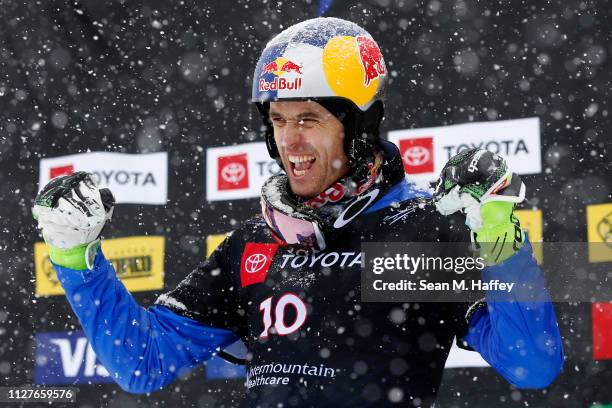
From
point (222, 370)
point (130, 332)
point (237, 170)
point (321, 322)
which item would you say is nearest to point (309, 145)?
point (321, 322)

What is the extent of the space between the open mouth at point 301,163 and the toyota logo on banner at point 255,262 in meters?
0.24

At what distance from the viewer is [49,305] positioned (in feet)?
15.4

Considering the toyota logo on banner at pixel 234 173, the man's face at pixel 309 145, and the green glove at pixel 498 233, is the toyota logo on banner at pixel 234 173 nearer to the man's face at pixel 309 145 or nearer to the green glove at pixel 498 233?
the man's face at pixel 309 145

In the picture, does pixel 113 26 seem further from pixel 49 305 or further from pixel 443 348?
pixel 443 348

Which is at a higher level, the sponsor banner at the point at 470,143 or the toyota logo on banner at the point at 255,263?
the sponsor banner at the point at 470,143

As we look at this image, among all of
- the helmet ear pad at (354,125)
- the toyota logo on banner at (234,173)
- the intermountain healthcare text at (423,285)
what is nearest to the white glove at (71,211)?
the helmet ear pad at (354,125)

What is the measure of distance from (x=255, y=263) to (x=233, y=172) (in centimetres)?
180

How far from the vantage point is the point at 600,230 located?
361cm

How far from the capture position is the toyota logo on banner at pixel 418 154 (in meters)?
4.02

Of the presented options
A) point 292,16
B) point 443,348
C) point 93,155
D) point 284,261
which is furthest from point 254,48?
point 443,348

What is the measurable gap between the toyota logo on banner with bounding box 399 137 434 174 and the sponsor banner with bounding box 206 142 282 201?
0.66 m

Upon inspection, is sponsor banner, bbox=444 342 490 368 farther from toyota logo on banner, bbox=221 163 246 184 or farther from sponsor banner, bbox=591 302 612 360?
toyota logo on banner, bbox=221 163 246 184

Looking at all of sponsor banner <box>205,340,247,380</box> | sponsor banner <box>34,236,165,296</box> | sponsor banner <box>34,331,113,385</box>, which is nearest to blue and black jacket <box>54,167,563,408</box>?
sponsor banner <box>205,340,247,380</box>

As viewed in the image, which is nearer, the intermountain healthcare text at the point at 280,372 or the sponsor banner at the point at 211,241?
the intermountain healthcare text at the point at 280,372
